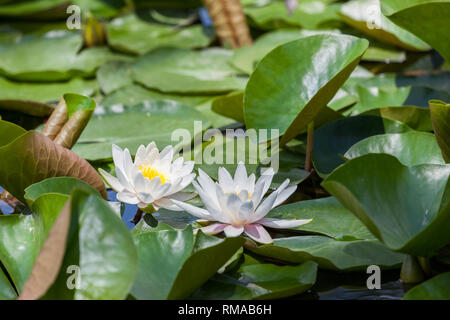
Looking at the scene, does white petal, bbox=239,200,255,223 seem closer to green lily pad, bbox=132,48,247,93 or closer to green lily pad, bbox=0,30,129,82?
green lily pad, bbox=132,48,247,93

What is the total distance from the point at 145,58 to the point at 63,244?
1.55 m

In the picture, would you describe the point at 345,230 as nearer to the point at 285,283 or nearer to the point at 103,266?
the point at 285,283

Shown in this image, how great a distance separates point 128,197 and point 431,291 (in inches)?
23.5

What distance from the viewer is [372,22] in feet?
7.50

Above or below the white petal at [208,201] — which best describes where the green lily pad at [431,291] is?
below

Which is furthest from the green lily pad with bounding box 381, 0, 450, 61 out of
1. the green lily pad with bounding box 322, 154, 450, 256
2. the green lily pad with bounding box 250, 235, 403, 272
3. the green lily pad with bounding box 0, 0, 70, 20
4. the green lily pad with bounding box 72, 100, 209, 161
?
the green lily pad with bounding box 0, 0, 70, 20

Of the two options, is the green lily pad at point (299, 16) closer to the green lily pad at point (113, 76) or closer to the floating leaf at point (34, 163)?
the green lily pad at point (113, 76)

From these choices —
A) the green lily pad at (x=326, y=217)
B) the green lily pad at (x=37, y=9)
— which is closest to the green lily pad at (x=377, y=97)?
the green lily pad at (x=326, y=217)

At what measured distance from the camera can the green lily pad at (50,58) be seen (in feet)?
7.41

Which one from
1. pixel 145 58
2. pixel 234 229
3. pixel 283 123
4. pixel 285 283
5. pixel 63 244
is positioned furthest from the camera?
pixel 145 58

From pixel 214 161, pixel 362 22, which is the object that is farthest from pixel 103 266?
pixel 362 22

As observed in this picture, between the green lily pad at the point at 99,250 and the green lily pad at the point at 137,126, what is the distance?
677mm

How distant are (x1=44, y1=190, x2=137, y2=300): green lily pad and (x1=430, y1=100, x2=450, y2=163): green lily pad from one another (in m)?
0.70
